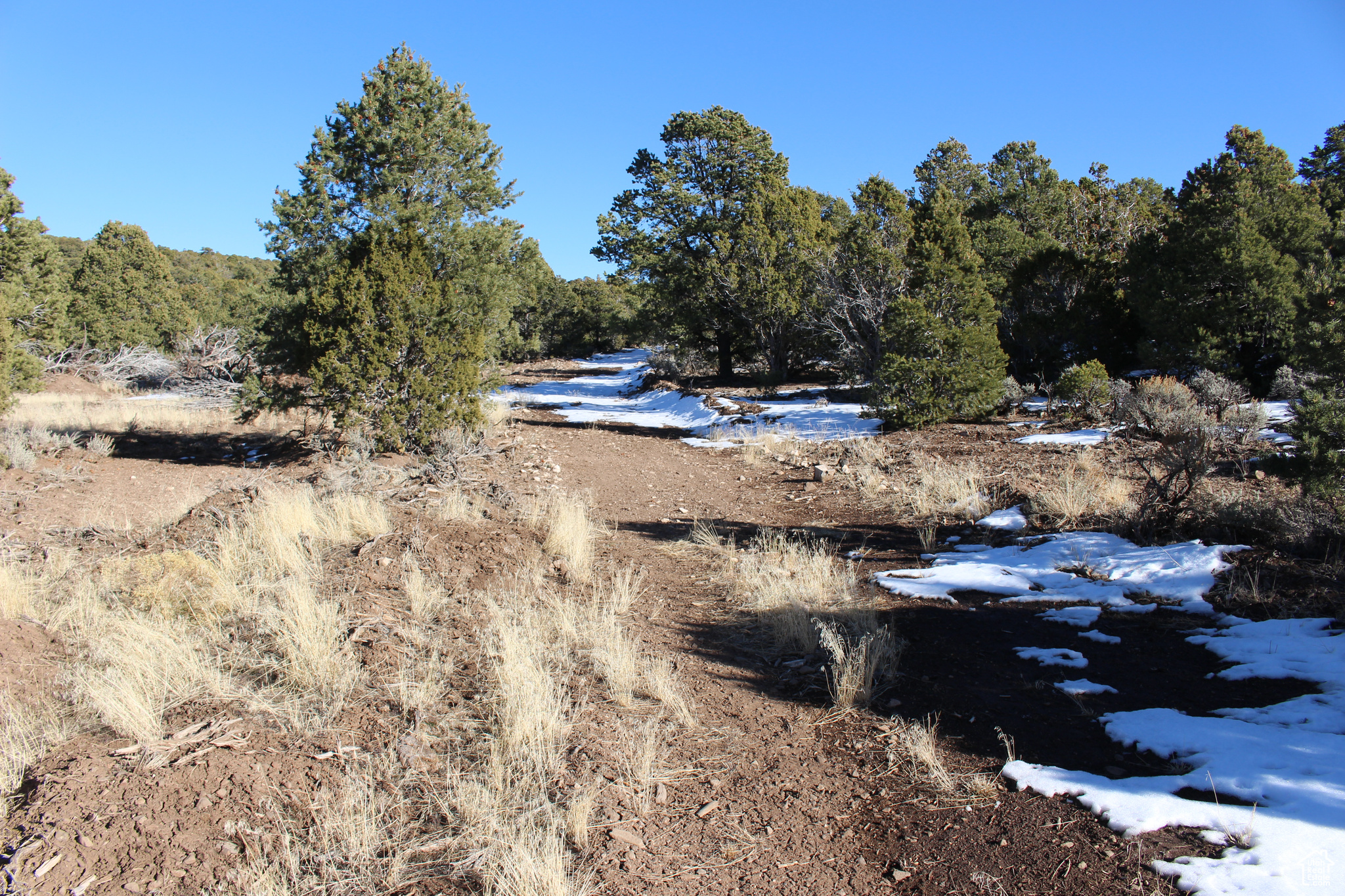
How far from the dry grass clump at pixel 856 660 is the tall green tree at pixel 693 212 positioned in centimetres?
1754

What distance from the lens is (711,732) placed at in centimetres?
371

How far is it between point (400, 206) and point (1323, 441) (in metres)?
11.1

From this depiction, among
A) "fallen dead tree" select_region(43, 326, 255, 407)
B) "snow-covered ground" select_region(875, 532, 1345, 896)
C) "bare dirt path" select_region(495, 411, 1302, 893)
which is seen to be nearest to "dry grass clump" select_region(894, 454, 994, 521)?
"snow-covered ground" select_region(875, 532, 1345, 896)

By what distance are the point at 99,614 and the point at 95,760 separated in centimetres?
189

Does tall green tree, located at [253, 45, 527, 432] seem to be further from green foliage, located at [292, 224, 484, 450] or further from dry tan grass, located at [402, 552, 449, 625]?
dry tan grass, located at [402, 552, 449, 625]

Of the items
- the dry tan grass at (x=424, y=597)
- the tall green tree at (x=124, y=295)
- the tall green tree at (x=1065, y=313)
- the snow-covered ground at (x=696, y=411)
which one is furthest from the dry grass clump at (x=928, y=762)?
the tall green tree at (x=124, y=295)

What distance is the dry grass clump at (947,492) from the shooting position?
802 centimetres

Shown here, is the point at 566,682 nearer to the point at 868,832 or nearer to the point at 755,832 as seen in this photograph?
the point at 755,832

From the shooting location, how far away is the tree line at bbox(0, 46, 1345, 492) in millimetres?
10055

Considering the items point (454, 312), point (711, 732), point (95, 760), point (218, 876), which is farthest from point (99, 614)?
point (454, 312)

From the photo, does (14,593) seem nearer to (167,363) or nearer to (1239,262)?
(1239,262)

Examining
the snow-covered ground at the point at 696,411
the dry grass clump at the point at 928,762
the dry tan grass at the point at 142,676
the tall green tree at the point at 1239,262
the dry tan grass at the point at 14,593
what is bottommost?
the dry grass clump at the point at 928,762

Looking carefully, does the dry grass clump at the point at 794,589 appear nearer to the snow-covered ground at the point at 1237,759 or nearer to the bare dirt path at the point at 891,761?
the bare dirt path at the point at 891,761

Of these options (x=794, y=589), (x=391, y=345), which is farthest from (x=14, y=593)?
(x=391, y=345)
